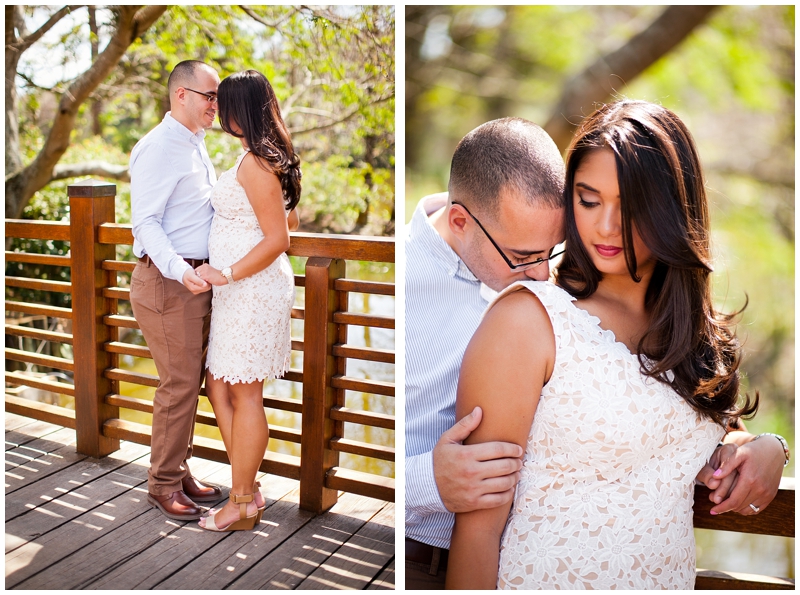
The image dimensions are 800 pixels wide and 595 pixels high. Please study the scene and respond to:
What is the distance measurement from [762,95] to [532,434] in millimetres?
6106

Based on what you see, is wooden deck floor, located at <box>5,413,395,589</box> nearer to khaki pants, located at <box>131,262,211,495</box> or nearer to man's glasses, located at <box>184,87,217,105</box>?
khaki pants, located at <box>131,262,211,495</box>

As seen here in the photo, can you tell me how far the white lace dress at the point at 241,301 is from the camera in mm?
2195

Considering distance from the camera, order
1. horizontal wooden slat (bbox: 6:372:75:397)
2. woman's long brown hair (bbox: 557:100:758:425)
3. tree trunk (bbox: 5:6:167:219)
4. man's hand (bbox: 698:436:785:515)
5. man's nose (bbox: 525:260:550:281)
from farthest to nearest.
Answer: tree trunk (bbox: 5:6:167:219) < horizontal wooden slat (bbox: 6:372:75:397) < man's nose (bbox: 525:260:550:281) < man's hand (bbox: 698:436:785:515) < woman's long brown hair (bbox: 557:100:758:425)

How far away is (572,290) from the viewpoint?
146 centimetres

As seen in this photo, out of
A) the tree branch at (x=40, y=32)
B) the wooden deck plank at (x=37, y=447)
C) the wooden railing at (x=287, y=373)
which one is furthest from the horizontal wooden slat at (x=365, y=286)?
the tree branch at (x=40, y=32)

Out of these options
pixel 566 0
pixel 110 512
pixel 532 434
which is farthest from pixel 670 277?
pixel 110 512

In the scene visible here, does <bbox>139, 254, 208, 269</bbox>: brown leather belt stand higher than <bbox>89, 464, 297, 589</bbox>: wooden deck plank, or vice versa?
<bbox>139, 254, 208, 269</bbox>: brown leather belt

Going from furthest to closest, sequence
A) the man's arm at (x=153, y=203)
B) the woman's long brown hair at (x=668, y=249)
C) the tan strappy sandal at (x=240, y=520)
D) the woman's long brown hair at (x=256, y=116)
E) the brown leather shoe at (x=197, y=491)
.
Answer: the brown leather shoe at (x=197, y=491), the tan strappy sandal at (x=240, y=520), the man's arm at (x=153, y=203), the woman's long brown hair at (x=256, y=116), the woman's long brown hair at (x=668, y=249)

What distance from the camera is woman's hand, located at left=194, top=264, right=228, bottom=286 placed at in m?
2.17

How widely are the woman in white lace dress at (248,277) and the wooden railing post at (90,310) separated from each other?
76 centimetres

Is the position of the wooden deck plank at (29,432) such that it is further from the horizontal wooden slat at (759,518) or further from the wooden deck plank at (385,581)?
the horizontal wooden slat at (759,518)

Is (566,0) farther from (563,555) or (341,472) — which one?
(341,472)

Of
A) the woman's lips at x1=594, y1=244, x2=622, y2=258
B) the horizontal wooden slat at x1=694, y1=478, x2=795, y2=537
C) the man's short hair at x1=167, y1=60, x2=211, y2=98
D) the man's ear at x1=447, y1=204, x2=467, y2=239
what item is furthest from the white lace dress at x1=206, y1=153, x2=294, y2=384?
the horizontal wooden slat at x1=694, y1=478, x2=795, y2=537

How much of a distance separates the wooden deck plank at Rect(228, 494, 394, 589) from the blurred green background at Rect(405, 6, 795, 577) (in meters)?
3.44
